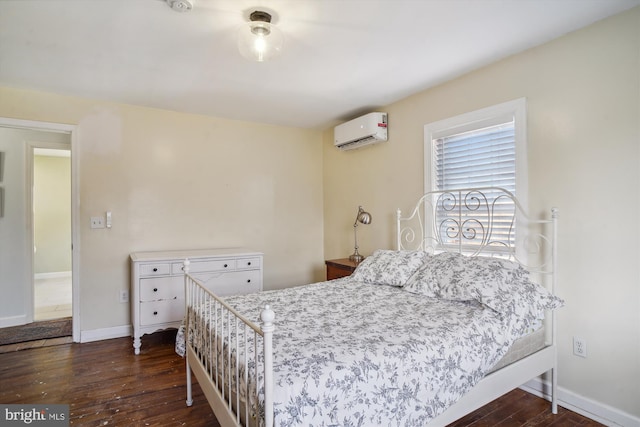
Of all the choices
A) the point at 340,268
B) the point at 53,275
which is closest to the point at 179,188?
the point at 340,268

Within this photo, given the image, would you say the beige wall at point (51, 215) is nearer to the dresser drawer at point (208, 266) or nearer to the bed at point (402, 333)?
the dresser drawer at point (208, 266)

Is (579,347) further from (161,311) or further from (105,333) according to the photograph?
(105,333)

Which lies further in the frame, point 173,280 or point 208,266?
point 208,266

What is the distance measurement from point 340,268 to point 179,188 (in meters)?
1.91

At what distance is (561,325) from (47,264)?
25.2 ft

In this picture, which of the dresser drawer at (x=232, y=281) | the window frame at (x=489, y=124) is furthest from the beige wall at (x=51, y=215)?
the window frame at (x=489, y=124)

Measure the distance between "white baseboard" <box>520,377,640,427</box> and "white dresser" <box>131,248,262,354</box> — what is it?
7.88ft

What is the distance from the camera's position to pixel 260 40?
76.3 inches

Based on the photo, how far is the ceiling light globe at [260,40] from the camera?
1888 mm

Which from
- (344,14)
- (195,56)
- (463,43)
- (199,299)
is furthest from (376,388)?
(195,56)

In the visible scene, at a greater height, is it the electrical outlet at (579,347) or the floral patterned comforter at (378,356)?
the floral patterned comforter at (378,356)

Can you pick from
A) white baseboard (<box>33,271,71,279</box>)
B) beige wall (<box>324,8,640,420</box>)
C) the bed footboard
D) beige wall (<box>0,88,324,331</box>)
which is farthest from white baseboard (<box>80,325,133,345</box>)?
white baseboard (<box>33,271,71,279</box>)

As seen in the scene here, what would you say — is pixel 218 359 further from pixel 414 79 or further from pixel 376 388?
pixel 414 79

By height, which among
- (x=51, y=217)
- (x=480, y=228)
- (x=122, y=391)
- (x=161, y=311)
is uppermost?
(x=51, y=217)
